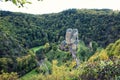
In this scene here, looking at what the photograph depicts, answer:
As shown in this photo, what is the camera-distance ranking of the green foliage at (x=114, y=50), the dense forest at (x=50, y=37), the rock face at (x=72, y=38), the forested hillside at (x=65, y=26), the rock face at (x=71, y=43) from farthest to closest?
the forested hillside at (x=65, y=26)
the rock face at (x=72, y=38)
the rock face at (x=71, y=43)
the dense forest at (x=50, y=37)
the green foliage at (x=114, y=50)

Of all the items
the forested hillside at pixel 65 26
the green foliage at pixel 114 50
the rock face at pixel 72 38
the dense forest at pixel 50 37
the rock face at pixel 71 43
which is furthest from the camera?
the forested hillside at pixel 65 26

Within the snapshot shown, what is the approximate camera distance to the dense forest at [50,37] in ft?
233

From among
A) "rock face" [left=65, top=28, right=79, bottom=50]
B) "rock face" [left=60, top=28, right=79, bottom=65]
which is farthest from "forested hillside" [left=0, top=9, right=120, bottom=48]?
"rock face" [left=60, top=28, right=79, bottom=65]

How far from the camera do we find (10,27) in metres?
107

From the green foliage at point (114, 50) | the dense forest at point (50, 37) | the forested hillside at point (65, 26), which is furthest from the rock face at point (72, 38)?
the green foliage at point (114, 50)

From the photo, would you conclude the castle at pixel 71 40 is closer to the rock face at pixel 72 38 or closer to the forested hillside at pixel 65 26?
the rock face at pixel 72 38

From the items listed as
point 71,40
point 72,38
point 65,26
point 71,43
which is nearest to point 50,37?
point 65,26

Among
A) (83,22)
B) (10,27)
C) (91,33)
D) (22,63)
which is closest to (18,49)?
(22,63)

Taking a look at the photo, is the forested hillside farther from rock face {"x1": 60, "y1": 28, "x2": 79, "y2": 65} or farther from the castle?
rock face {"x1": 60, "y1": 28, "x2": 79, "y2": 65}

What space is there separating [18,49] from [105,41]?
30.0 metres

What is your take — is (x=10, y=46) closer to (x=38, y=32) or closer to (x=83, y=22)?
(x=38, y=32)

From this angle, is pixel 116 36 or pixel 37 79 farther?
pixel 116 36

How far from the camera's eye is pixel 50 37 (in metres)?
115

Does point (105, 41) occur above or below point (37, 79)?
below
